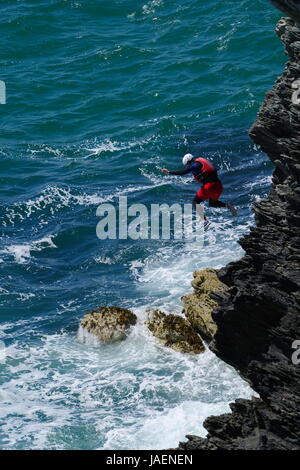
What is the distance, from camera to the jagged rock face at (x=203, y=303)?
116ft

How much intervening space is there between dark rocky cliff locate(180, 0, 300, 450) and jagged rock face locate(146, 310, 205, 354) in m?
8.11

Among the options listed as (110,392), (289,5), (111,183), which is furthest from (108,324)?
(289,5)

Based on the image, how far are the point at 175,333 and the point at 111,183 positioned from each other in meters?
15.5

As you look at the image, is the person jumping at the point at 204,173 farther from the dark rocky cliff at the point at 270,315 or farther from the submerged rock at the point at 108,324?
the dark rocky cliff at the point at 270,315

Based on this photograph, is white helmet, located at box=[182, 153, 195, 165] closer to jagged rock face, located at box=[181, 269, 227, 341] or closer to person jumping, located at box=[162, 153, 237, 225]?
person jumping, located at box=[162, 153, 237, 225]

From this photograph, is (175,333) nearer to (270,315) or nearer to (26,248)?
(26,248)

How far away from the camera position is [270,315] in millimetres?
25734

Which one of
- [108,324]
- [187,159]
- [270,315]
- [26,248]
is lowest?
[26,248]

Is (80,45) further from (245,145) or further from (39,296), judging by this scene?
(39,296)

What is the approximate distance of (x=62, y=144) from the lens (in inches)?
2206

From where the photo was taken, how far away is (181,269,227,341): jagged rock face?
35.2 metres

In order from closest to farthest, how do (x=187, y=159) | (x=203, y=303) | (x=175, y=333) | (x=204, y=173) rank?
(x=187, y=159)
(x=204, y=173)
(x=203, y=303)
(x=175, y=333)

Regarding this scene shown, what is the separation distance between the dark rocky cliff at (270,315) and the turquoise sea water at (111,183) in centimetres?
606

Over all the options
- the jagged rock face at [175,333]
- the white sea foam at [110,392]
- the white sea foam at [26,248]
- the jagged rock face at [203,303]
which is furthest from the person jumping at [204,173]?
the white sea foam at [26,248]
